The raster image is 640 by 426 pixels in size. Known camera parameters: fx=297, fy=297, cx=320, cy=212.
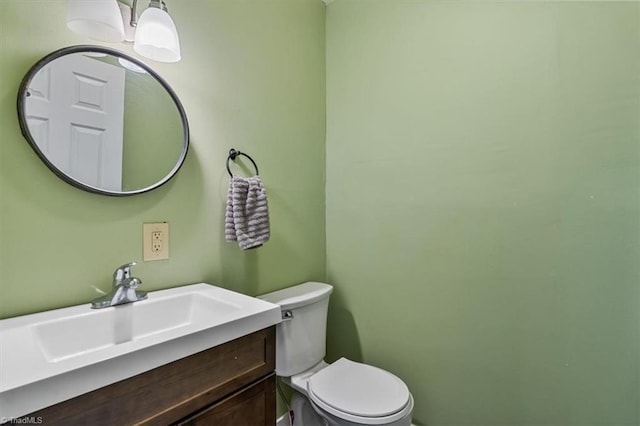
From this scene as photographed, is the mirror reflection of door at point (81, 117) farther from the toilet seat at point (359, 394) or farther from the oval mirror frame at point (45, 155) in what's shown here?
the toilet seat at point (359, 394)

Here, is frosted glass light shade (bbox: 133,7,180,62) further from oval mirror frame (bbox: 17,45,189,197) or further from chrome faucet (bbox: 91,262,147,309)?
chrome faucet (bbox: 91,262,147,309)

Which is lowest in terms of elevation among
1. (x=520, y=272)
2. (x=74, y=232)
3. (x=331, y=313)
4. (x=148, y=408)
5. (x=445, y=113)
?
(x=331, y=313)

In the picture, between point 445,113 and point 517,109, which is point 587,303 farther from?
point 445,113

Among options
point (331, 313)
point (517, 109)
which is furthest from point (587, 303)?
point (331, 313)

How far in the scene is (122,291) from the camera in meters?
0.93

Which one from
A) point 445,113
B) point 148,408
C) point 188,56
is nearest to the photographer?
point 148,408

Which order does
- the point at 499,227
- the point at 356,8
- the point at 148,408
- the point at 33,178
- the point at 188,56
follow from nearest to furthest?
the point at 148,408
the point at 33,178
the point at 188,56
the point at 499,227
the point at 356,8

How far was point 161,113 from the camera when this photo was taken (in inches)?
44.3

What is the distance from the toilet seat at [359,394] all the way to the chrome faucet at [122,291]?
31.5 inches

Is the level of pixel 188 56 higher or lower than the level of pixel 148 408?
higher

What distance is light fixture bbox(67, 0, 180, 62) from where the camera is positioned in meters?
0.85

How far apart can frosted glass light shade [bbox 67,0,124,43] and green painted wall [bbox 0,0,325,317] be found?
2.9 inches

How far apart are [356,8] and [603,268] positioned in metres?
1.75

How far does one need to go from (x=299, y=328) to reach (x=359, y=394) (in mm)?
365
